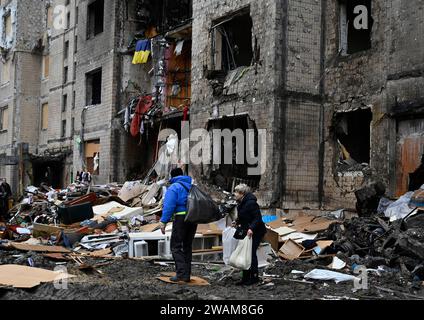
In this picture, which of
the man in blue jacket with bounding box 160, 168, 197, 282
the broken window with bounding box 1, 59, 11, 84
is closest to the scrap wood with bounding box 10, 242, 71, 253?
the man in blue jacket with bounding box 160, 168, 197, 282

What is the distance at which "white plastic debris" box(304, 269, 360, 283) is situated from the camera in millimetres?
8352

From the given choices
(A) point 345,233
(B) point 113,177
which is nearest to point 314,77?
(A) point 345,233

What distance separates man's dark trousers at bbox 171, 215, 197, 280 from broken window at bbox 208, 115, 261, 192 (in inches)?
319

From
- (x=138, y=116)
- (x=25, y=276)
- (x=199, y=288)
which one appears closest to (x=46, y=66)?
(x=138, y=116)

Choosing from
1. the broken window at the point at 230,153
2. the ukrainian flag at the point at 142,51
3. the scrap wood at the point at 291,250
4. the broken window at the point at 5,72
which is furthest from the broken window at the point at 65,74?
the scrap wood at the point at 291,250

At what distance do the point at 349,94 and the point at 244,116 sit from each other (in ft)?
9.82

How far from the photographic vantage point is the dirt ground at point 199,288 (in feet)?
22.0

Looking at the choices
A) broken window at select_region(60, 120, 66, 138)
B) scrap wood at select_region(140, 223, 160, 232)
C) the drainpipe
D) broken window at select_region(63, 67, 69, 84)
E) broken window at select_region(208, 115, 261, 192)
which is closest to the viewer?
scrap wood at select_region(140, 223, 160, 232)

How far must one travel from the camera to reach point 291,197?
47.2ft

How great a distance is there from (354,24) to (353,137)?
3.05 metres

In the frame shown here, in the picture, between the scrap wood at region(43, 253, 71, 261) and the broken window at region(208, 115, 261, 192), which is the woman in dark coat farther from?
the broken window at region(208, 115, 261, 192)

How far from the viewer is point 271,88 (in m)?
14.4

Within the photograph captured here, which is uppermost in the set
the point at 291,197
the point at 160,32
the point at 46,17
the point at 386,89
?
the point at 46,17

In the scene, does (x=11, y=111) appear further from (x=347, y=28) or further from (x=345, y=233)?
(x=345, y=233)
